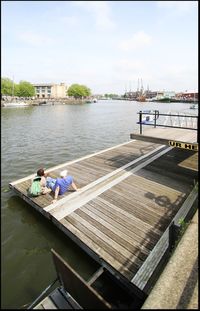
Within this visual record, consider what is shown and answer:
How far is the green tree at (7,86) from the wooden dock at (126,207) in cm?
9837

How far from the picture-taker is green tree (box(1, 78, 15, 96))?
95.6 m

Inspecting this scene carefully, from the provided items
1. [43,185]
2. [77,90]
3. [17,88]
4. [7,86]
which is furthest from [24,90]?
[43,185]

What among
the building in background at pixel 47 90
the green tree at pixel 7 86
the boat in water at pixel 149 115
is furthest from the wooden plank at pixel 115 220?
the building in background at pixel 47 90

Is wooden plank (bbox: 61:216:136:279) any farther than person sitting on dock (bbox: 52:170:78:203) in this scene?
No

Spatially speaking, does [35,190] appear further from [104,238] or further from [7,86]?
[7,86]

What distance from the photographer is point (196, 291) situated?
251 centimetres

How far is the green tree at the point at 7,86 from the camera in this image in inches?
3763

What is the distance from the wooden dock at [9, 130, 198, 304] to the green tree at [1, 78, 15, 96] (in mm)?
98368

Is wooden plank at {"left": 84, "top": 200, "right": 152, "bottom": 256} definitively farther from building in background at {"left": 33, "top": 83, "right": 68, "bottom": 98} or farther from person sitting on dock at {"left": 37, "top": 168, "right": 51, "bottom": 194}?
building in background at {"left": 33, "top": 83, "right": 68, "bottom": 98}

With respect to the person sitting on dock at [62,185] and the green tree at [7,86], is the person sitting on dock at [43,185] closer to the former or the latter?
the person sitting on dock at [62,185]

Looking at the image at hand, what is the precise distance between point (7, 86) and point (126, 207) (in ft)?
343

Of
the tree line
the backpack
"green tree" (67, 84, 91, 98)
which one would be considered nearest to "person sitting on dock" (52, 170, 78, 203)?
the backpack

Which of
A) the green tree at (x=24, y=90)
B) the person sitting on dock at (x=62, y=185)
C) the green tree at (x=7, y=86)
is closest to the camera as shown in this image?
the person sitting on dock at (x=62, y=185)

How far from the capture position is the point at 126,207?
6898 millimetres
